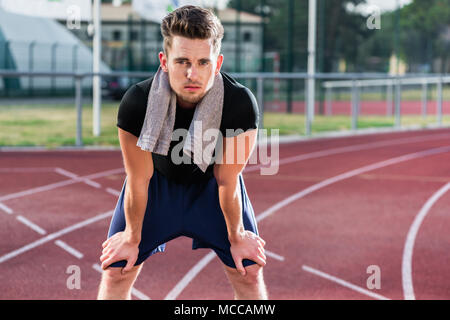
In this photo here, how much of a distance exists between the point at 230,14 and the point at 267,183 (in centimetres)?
1699

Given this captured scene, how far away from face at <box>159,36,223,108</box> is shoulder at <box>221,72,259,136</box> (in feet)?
0.37

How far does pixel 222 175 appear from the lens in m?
2.65

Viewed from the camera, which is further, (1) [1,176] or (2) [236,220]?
(1) [1,176]

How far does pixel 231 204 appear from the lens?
2664 mm

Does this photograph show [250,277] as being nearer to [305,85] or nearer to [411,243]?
[411,243]

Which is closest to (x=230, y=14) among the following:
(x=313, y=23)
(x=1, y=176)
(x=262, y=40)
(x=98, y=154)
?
(x=262, y=40)

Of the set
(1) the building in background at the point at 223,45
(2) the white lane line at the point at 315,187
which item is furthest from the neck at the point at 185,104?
(1) the building in background at the point at 223,45

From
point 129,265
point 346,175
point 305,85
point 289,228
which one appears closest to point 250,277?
point 129,265

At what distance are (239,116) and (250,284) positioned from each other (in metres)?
0.76

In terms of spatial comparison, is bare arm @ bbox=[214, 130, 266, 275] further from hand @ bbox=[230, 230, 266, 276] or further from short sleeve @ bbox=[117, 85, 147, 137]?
short sleeve @ bbox=[117, 85, 147, 137]

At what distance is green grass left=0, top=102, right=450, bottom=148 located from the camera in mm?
11641

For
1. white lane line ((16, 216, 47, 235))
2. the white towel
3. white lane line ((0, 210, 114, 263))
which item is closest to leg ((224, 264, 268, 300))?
the white towel

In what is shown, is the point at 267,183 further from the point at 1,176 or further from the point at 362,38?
the point at 362,38

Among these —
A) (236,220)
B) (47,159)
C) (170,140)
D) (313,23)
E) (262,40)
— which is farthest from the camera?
(262,40)
